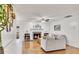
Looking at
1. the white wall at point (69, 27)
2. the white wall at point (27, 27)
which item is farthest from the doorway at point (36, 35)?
the white wall at point (69, 27)

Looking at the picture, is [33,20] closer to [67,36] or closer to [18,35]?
[18,35]

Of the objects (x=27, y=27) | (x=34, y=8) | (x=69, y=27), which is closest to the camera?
(x=34, y=8)

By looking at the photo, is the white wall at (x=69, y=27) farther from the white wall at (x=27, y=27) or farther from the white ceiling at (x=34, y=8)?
the white ceiling at (x=34, y=8)

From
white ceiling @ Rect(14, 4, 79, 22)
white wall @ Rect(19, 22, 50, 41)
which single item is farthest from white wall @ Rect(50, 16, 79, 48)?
white ceiling @ Rect(14, 4, 79, 22)

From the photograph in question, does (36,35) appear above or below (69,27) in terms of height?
below

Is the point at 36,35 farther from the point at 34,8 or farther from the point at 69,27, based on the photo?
the point at 69,27

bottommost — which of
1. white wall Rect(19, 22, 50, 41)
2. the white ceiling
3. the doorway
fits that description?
the doorway

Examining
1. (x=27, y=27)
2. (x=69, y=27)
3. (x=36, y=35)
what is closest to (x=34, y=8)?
(x=27, y=27)

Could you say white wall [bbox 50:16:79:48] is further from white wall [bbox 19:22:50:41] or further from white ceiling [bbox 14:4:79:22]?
white ceiling [bbox 14:4:79:22]

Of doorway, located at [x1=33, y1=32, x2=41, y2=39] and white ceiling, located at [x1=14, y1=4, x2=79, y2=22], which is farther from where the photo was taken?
doorway, located at [x1=33, y1=32, x2=41, y2=39]

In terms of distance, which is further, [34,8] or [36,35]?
[36,35]

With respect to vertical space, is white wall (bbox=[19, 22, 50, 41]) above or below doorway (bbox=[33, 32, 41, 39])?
above
